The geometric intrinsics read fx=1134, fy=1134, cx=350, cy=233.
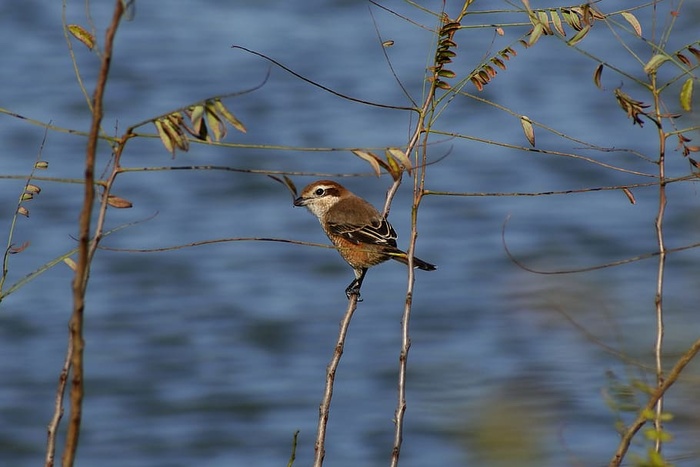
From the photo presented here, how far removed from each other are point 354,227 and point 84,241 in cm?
476

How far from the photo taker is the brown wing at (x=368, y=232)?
6.60 meters

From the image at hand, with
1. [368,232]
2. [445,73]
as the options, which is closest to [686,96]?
[445,73]

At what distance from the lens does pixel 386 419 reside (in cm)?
1041

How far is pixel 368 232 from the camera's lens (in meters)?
6.85

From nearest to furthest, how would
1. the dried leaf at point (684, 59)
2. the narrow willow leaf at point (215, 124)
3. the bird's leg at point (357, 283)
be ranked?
the narrow willow leaf at point (215, 124) → the dried leaf at point (684, 59) → the bird's leg at point (357, 283)

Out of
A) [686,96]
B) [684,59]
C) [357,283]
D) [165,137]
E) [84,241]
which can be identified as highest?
[357,283]

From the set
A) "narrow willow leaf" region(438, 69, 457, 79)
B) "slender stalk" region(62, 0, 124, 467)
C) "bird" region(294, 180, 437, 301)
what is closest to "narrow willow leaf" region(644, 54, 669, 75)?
"narrow willow leaf" region(438, 69, 457, 79)

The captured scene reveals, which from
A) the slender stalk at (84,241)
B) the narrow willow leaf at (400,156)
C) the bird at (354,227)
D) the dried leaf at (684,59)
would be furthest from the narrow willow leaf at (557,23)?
the bird at (354,227)

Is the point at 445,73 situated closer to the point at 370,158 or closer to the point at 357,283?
the point at 370,158

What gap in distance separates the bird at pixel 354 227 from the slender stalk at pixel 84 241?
3.77 meters

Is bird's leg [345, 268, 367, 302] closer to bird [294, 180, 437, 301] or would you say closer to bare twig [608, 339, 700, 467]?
bird [294, 180, 437, 301]

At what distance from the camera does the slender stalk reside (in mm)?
2242

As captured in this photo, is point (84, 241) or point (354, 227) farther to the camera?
point (354, 227)

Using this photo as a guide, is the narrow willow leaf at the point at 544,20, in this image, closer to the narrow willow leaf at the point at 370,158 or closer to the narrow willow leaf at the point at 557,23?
the narrow willow leaf at the point at 557,23
